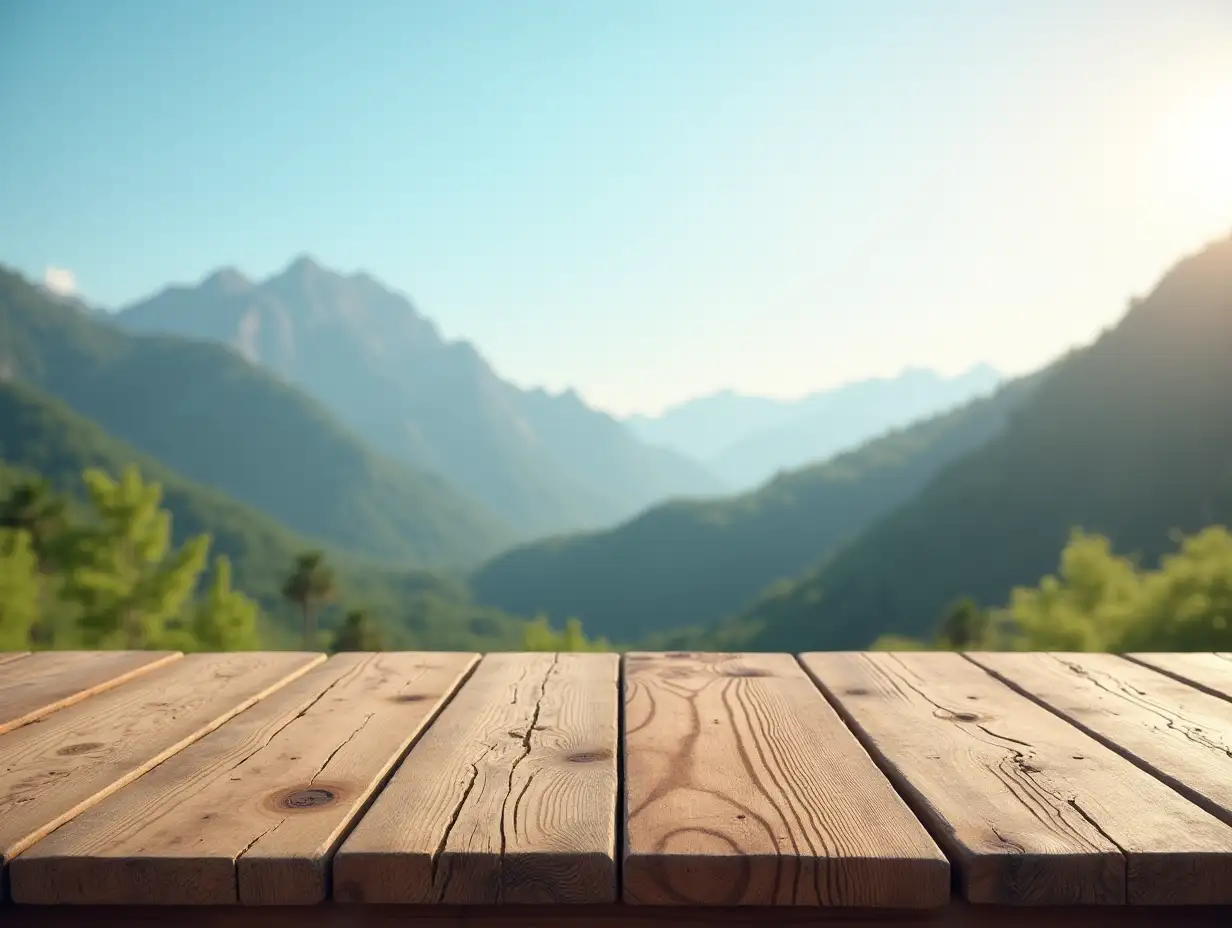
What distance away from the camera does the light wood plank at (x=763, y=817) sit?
1.24m

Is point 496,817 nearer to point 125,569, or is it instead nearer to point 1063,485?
point 125,569

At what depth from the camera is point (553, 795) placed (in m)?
1.46

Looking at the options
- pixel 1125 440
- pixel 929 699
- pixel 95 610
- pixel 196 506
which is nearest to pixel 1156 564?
pixel 1125 440

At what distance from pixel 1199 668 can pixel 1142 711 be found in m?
0.57

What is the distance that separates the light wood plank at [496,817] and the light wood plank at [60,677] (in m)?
0.83

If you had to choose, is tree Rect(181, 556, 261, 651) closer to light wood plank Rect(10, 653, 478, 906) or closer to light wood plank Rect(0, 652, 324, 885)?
light wood plank Rect(0, 652, 324, 885)

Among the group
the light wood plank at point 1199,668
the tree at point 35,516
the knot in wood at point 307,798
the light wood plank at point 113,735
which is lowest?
the tree at point 35,516

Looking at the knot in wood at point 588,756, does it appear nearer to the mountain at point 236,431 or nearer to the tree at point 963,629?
the tree at point 963,629

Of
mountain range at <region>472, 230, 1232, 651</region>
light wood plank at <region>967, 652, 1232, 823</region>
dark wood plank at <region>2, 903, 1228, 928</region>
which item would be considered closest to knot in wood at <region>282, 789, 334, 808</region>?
dark wood plank at <region>2, 903, 1228, 928</region>

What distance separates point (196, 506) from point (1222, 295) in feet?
290

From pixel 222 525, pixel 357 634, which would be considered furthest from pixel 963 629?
pixel 222 525

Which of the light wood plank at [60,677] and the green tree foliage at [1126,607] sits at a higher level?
the light wood plank at [60,677]

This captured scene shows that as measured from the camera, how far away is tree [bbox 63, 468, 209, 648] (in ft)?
79.8

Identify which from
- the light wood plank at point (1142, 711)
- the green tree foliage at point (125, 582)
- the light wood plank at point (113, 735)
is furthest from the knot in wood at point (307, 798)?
the green tree foliage at point (125, 582)
